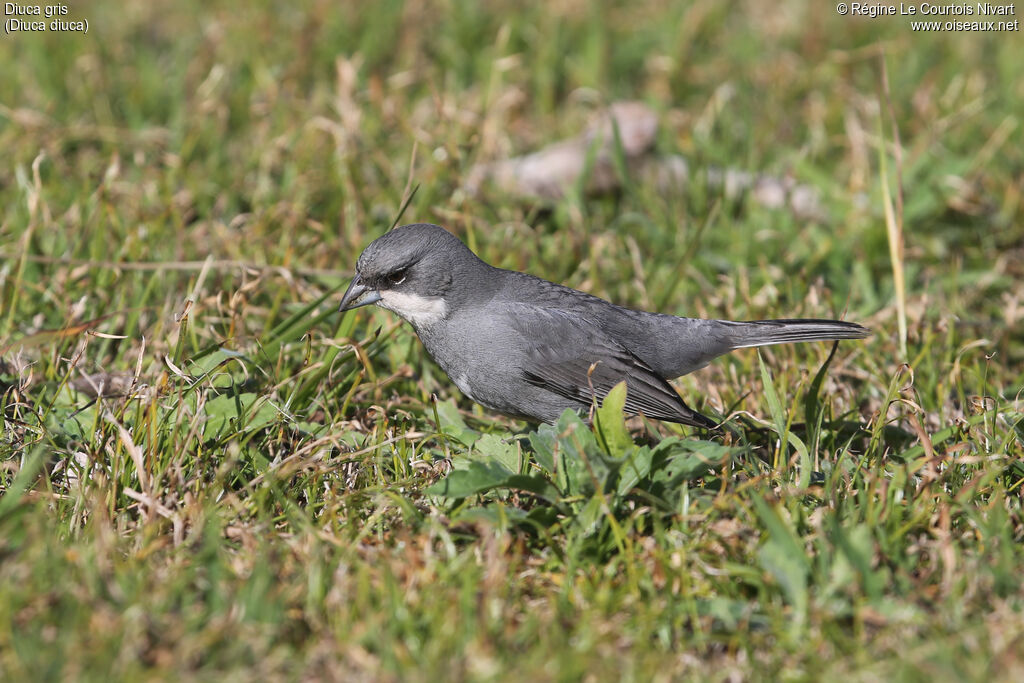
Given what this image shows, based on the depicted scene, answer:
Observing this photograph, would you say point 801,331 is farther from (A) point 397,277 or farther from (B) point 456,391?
(A) point 397,277

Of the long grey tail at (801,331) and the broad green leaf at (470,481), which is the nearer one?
the broad green leaf at (470,481)

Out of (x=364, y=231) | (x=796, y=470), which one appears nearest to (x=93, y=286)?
(x=364, y=231)

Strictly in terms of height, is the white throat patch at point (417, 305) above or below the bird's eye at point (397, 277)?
below

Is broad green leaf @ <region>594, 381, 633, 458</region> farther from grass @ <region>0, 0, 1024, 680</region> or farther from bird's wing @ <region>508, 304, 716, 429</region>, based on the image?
bird's wing @ <region>508, 304, 716, 429</region>

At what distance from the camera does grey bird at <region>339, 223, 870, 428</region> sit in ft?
15.0

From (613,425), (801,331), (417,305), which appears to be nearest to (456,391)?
(417,305)

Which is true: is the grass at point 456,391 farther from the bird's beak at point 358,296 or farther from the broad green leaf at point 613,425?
the bird's beak at point 358,296

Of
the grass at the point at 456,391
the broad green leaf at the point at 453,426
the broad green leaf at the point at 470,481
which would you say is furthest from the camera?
the broad green leaf at the point at 453,426

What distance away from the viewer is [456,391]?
5148mm

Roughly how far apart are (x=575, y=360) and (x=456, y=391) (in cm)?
72

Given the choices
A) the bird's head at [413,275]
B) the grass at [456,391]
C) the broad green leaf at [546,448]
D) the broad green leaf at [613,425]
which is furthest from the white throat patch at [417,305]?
the broad green leaf at [613,425]

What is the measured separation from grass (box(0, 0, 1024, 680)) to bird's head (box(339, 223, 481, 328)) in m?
0.30

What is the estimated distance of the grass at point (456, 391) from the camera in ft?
10.1

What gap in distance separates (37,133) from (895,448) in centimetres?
513
